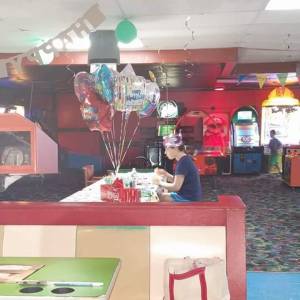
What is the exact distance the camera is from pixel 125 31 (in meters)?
5.71

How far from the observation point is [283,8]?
18.3 ft

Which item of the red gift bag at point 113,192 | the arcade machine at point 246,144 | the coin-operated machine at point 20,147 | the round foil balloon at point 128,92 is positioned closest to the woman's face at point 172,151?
the round foil balloon at point 128,92

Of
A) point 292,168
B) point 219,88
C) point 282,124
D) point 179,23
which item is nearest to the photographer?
point 179,23

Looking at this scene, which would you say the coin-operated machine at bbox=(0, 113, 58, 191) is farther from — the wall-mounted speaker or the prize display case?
the wall-mounted speaker

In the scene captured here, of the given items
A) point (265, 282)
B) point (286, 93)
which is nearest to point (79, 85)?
point (265, 282)

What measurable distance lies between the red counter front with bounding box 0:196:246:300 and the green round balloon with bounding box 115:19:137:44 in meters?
3.42

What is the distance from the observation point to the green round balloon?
5707mm

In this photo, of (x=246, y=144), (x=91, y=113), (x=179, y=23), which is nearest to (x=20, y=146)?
(x=91, y=113)

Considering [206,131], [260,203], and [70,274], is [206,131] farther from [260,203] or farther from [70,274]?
[70,274]

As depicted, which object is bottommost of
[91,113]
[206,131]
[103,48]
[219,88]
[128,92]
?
[91,113]

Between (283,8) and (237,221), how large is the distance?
381 centimetres

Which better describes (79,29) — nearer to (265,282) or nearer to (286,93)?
(265,282)

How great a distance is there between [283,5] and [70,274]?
4.58 m

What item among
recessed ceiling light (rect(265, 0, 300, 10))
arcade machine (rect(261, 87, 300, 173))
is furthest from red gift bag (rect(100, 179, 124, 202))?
arcade machine (rect(261, 87, 300, 173))
